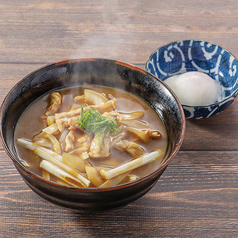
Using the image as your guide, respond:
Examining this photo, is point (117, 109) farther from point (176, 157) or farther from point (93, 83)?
point (176, 157)

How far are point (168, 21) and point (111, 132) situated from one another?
1688mm

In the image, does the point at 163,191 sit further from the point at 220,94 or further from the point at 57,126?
the point at 220,94

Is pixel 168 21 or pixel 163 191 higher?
pixel 168 21

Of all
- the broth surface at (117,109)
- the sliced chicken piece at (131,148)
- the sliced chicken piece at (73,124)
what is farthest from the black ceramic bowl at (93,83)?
the sliced chicken piece at (73,124)

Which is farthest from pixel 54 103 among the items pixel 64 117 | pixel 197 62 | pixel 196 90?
pixel 197 62

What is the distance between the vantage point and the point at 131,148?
5.12 ft

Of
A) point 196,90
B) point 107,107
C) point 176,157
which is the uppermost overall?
point 107,107

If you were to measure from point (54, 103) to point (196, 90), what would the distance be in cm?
98

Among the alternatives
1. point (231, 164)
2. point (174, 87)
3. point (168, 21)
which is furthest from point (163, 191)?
point (168, 21)

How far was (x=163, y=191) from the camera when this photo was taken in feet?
5.46

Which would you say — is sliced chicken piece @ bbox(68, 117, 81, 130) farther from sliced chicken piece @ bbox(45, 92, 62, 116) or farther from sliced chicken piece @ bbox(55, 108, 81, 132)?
sliced chicken piece @ bbox(45, 92, 62, 116)

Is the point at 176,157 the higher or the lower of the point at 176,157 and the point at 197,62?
the lower

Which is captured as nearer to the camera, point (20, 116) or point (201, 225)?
point (201, 225)

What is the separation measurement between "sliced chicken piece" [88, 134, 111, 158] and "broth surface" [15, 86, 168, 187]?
0.03 metres
